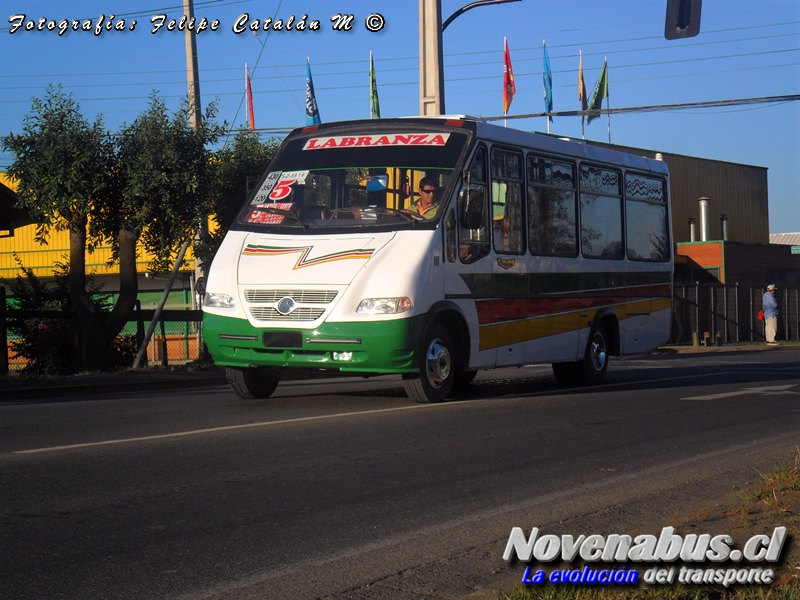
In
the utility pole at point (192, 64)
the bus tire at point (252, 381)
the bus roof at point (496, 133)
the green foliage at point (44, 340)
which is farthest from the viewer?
the utility pole at point (192, 64)

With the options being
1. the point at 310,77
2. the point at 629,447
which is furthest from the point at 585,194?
the point at 310,77

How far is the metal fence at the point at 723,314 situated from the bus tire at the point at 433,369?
21950 millimetres

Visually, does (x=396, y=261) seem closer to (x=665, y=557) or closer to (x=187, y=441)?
(x=187, y=441)

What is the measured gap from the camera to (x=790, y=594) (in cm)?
425

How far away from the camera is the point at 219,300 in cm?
1154

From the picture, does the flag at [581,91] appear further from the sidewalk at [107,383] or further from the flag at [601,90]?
the sidewalk at [107,383]

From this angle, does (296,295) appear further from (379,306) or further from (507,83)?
(507,83)

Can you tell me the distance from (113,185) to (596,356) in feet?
29.6

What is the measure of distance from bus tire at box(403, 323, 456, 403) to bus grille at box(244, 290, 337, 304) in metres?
1.12

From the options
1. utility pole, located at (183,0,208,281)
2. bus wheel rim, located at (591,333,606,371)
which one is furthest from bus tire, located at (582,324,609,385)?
utility pole, located at (183,0,208,281)

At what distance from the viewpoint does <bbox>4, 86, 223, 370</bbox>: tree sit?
→ 59.8 ft

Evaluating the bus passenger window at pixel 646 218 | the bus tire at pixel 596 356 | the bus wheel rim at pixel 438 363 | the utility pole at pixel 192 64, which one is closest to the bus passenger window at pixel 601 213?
the bus passenger window at pixel 646 218

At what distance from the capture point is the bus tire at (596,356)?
49.1 feet

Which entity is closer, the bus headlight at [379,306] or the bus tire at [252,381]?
the bus headlight at [379,306]
